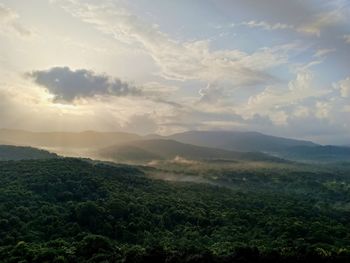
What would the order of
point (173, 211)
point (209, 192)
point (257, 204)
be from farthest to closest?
point (209, 192) → point (257, 204) → point (173, 211)

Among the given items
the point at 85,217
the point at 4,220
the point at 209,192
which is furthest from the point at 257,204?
the point at 4,220

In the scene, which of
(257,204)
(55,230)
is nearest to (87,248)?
(55,230)

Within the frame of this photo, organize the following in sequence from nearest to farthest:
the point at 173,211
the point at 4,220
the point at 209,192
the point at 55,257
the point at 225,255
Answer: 1. the point at 55,257
2. the point at 225,255
3. the point at 4,220
4. the point at 173,211
5. the point at 209,192

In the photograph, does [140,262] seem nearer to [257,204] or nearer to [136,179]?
[257,204]

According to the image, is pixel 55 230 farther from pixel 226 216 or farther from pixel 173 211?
pixel 226 216

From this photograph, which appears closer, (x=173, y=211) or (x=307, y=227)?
(x=307, y=227)

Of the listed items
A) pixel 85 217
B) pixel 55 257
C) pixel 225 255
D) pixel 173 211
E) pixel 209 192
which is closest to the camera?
pixel 55 257
